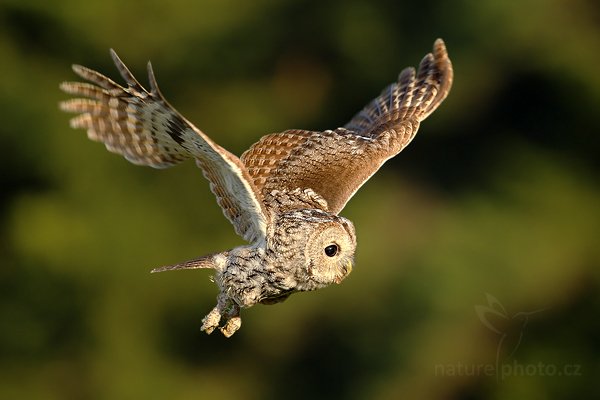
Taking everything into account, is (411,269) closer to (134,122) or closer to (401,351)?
(401,351)

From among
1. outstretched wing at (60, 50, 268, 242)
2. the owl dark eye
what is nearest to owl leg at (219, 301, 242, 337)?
outstretched wing at (60, 50, 268, 242)

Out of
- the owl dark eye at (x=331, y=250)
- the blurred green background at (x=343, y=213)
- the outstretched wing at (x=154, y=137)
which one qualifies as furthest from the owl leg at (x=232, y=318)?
the blurred green background at (x=343, y=213)

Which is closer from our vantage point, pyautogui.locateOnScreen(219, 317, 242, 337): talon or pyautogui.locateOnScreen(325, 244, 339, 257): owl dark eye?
pyautogui.locateOnScreen(325, 244, 339, 257): owl dark eye

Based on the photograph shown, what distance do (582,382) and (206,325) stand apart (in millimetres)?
10352

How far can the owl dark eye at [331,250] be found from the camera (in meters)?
5.33

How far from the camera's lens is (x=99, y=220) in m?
13.1

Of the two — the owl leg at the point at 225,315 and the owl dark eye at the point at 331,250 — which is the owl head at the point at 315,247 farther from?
the owl leg at the point at 225,315

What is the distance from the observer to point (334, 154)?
20.2ft

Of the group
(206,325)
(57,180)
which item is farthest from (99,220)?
(206,325)

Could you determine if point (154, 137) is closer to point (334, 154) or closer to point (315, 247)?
point (315, 247)

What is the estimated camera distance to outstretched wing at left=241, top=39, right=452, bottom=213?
593 centimetres

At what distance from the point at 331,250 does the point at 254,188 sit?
0.45m

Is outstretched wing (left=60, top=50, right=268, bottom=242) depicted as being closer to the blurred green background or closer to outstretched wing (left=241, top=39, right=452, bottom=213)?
outstretched wing (left=241, top=39, right=452, bottom=213)

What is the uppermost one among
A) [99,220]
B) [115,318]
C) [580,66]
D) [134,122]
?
[134,122]
